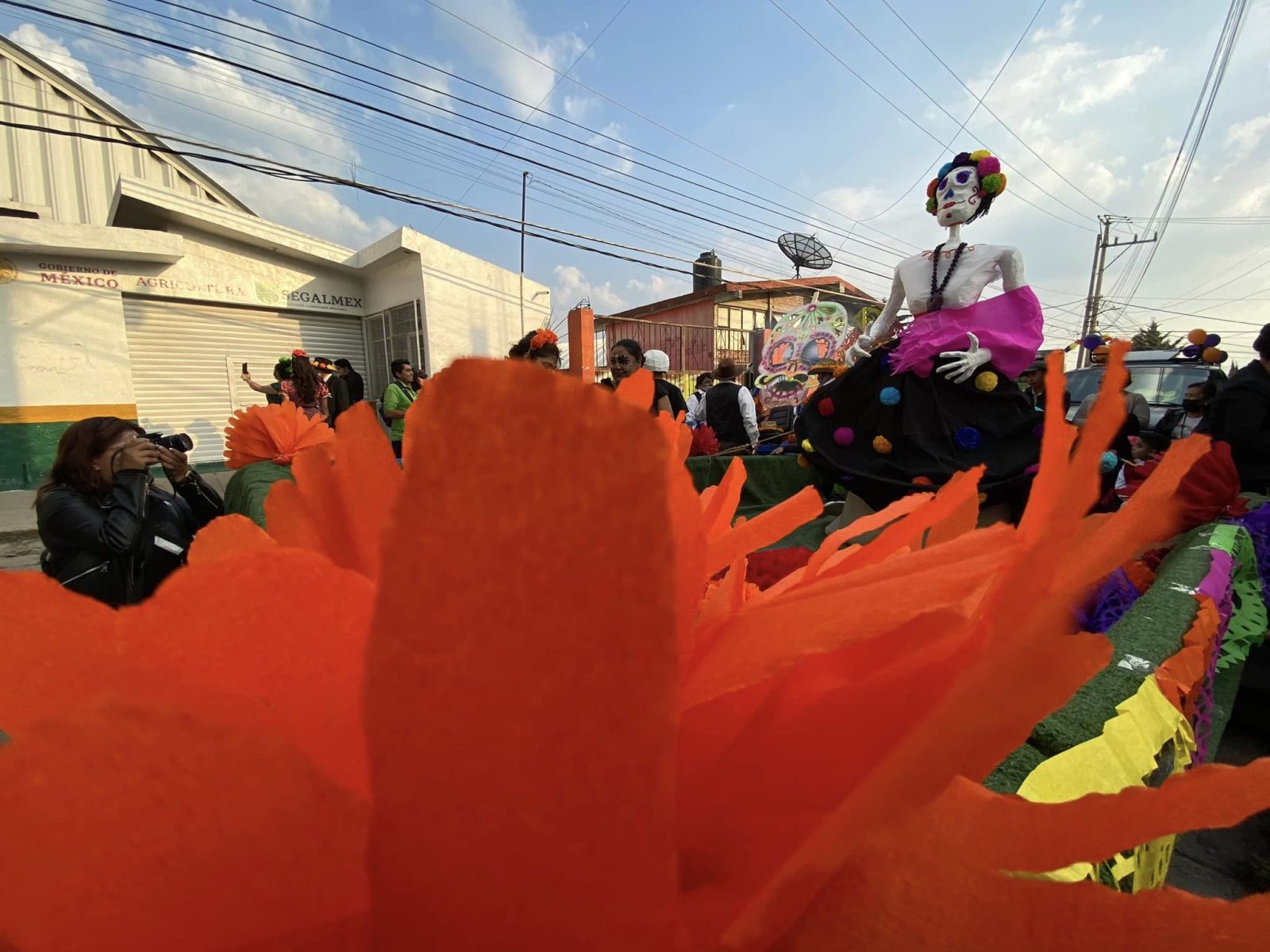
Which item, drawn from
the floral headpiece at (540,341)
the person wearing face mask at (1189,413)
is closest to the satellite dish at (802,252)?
the person wearing face mask at (1189,413)

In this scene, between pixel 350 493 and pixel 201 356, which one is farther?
pixel 201 356

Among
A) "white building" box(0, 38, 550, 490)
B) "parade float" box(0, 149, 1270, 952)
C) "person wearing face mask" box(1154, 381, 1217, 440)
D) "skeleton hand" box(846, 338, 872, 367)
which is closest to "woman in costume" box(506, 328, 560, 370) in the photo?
"skeleton hand" box(846, 338, 872, 367)

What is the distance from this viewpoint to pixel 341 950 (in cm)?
13

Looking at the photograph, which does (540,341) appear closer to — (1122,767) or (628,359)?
(628,359)

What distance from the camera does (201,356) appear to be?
24.8 ft

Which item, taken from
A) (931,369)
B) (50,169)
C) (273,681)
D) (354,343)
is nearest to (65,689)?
(273,681)

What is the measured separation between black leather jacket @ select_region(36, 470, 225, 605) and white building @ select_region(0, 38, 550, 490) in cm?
611

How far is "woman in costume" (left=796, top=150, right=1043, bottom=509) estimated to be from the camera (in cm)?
174

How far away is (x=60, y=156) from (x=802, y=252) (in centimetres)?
1205

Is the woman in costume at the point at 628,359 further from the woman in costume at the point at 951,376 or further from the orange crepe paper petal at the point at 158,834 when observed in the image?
the orange crepe paper petal at the point at 158,834

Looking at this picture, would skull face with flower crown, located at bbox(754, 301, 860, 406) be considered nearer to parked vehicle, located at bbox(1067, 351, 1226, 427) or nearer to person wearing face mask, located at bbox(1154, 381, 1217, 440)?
parked vehicle, located at bbox(1067, 351, 1226, 427)

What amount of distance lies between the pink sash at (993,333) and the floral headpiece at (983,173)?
34 cm

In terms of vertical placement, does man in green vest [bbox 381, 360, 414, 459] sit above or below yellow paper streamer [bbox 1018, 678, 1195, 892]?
above

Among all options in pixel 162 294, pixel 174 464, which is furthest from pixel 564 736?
pixel 162 294
